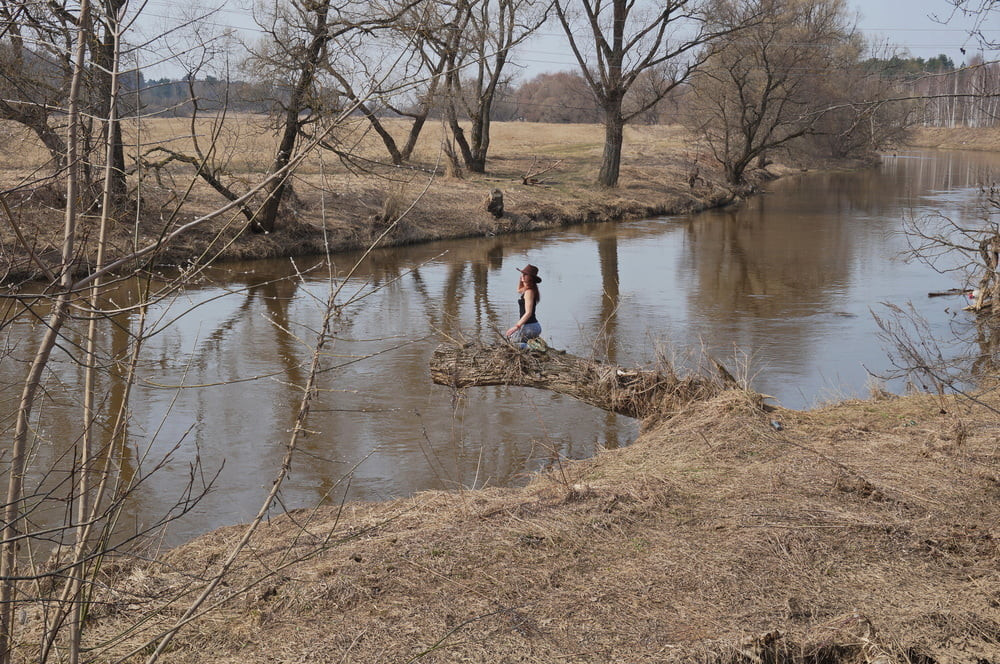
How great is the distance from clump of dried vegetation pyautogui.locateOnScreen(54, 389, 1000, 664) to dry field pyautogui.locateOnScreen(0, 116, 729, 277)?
7.42 m

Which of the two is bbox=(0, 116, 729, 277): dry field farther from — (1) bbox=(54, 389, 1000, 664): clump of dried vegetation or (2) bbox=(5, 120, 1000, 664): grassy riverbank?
(1) bbox=(54, 389, 1000, 664): clump of dried vegetation

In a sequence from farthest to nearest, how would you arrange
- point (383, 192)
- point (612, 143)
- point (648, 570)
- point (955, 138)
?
point (955, 138), point (612, 143), point (383, 192), point (648, 570)

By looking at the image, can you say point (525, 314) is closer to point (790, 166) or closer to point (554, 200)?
point (554, 200)

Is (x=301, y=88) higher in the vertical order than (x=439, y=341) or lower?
higher

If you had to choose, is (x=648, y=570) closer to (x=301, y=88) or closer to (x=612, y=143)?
(x=301, y=88)

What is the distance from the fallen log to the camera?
9.65 metres

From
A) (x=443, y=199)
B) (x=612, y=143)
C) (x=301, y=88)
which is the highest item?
(x=301, y=88)

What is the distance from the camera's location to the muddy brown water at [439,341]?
8938mm

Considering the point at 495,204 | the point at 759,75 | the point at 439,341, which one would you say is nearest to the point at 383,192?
the point at 495,204

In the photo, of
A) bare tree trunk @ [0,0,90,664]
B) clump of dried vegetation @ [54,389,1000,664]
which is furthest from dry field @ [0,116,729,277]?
bare tree trunk @ [0,0,90,664]

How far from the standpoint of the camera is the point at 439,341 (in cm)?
1472

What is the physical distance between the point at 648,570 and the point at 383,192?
23.7 m

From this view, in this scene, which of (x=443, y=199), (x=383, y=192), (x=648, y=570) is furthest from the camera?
(x=443, y=199)

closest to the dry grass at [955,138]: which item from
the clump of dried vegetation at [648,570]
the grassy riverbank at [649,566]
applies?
the grassy riverbank at [649,566]
